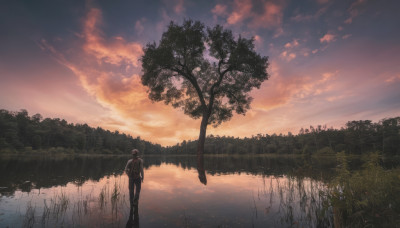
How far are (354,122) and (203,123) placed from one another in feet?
565

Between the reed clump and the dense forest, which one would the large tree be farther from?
the dense forest

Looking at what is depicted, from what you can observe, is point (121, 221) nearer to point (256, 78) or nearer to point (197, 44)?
point (197, 44)

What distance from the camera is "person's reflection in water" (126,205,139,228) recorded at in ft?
19.1

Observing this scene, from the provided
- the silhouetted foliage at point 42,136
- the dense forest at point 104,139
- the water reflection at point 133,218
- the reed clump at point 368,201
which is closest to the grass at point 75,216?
the water reflection at point 133,218

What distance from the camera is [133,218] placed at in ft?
21.2

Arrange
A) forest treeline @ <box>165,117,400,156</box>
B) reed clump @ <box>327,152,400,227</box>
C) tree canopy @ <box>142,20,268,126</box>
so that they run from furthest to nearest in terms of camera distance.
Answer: forest treeline @ <box>165,117,400,156</box>
tree canopy @ <box>142,20,268,126</box>
reed clump @ <box>327,152,400,227</box>

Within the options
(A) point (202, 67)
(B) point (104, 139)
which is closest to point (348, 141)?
(A) point (202, 67)

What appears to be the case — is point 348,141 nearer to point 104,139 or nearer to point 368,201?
point 368,201

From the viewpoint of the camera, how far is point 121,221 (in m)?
6.10

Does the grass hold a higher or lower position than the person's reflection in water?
higher

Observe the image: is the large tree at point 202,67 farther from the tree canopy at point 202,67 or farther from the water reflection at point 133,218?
the water reflection at point 133,218

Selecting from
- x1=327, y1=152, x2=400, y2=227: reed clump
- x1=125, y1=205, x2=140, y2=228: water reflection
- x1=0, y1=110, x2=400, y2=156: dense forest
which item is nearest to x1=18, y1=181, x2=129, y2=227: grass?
x1=125, y1=205, x2=140, y2=228: water reflection

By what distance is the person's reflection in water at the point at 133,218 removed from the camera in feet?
19.1

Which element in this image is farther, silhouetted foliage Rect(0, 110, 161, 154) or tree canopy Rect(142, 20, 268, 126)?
silhouetted foliage Rect(0, 110, 161, 154)
